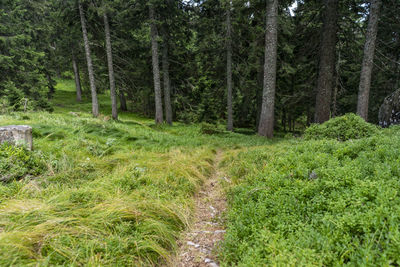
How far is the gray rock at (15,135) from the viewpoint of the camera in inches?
169

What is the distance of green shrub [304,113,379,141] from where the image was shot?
19.8 feet

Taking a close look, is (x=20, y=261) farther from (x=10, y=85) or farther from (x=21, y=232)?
(x=10, y=85)

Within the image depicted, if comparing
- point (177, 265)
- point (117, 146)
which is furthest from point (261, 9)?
point (177, 265)

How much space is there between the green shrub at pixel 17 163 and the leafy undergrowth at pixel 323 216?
13.7 feet

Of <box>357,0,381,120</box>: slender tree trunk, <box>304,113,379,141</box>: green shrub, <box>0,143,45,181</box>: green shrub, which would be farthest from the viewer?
<box>357,0,381,120</box>: slender tree trunk

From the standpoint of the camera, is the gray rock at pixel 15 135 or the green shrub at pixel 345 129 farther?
the green shrub at pixel 345 129

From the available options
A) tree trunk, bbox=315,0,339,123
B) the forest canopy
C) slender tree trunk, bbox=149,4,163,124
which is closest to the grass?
tree trunk, bbox=315,0,339,123

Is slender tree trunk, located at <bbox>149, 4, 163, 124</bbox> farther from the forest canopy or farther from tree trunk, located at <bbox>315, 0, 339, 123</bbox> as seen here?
tree trunk, located at <bbox>315, 0, 339, 123</bbox>

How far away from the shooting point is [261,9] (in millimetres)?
12344

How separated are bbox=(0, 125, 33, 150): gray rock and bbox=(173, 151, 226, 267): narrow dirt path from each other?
4.21 meters

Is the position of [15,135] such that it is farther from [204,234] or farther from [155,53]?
[155,53]

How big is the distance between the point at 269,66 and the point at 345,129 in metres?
5.44

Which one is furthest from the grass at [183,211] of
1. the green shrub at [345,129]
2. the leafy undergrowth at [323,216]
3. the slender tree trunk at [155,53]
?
the slender tree trunk at [155,53]

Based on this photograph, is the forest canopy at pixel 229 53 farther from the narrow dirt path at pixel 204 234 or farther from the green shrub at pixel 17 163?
the green shrub at pixel 17 163
